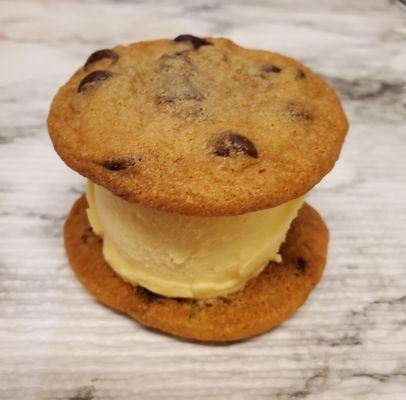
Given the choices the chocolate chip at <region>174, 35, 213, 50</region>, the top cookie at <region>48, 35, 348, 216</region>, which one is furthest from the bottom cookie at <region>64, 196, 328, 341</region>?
the chocolate chip at <region>174, 35, 213, 50</region>

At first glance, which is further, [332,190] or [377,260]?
[332,190]

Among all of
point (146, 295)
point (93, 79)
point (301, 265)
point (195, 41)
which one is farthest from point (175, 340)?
point (195, 41)

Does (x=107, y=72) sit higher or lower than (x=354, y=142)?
higher

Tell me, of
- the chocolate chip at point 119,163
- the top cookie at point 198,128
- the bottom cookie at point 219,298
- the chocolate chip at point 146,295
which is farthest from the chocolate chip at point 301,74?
the chocolate chip at point 146,295

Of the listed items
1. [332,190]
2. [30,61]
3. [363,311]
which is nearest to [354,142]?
[332,190]

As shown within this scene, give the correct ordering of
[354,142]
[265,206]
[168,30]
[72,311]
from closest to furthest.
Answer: [265,206]
[72,311]
[354,142]
[168,30]

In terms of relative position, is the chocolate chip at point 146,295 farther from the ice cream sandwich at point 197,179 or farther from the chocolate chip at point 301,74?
the chocolate chip at point 301,74

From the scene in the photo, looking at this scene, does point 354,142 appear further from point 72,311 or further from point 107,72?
point 72,311

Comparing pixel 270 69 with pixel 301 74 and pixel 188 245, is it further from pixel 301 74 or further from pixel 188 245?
pixel 188 245
